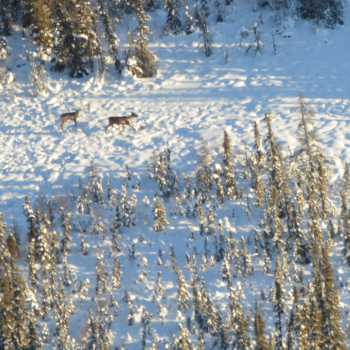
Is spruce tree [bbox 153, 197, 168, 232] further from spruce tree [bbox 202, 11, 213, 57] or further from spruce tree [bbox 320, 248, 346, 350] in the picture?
spruce tree [bbox 202, 11, 213, 57]

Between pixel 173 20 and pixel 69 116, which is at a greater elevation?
pixel 173 20

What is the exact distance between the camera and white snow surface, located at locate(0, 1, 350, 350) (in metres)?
14.5

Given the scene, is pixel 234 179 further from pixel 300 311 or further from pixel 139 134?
Answer: pixel 300 311

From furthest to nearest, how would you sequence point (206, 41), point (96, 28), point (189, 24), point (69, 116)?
point (189, 24), point (206, 41), point (96, 28), point (69, 116)

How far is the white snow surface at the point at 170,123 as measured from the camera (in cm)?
1454

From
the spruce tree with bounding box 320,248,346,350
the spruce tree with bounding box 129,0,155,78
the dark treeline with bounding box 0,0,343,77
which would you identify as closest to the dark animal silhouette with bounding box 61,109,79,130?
the dark treeline with bounding box 0,0,343,77

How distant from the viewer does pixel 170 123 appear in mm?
21422

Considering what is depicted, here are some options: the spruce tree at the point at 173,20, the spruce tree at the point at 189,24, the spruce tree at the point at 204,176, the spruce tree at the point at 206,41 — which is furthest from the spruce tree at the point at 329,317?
the spruce tree at the point at 173,20

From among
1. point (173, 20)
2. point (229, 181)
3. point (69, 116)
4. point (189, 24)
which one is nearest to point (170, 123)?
point (69, 116)

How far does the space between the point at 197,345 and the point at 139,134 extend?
10732mm

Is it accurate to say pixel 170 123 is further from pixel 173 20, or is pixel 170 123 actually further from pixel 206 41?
pixel 173 20

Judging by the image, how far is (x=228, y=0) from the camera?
30.4 meters

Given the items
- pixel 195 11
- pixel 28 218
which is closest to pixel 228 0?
pixel 195 11

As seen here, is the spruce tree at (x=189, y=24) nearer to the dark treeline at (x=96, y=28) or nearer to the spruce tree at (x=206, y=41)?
the dark treeline at (x=96, y=28)
